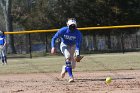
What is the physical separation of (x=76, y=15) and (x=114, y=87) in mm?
29530

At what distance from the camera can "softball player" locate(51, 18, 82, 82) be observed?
12.5 meters

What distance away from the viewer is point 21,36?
36188mm

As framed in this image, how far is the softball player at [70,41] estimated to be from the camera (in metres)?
12.5

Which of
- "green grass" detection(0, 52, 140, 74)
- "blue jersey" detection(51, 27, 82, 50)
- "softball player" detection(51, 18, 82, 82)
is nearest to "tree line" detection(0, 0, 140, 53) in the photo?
"green grass" detection(0, 52, 140, 74)

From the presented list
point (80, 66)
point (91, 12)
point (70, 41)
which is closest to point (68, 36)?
point (70, 41)

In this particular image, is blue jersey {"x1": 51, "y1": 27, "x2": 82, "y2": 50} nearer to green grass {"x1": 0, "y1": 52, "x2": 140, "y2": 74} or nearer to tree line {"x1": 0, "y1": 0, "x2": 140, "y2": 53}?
green grass {"x1": 0, "y1": 52, "x2": 140, "y2": 74}

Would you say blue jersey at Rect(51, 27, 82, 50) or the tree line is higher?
blue jersey at Rect(51, 27, 82, 50)

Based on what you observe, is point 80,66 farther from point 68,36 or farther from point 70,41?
point 68,36

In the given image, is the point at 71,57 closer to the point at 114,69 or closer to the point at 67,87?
the point at 67,87

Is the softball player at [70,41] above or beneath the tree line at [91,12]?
above

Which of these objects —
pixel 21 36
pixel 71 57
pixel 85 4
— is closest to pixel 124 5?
pixel 85 4

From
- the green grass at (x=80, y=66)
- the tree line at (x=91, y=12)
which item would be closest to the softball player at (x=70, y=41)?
the green grass at (x=80, y=66)

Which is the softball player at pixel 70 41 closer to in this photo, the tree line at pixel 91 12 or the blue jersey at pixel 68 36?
the blue jersey at pixel 68 36

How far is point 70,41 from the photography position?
12.8 meters
